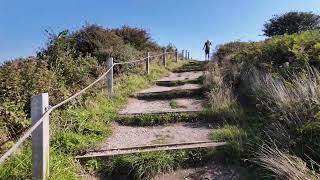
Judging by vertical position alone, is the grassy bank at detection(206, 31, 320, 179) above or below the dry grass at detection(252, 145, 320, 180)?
above

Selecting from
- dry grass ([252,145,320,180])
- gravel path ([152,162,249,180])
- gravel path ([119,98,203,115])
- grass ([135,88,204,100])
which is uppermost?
grass ([135,88,204,100])

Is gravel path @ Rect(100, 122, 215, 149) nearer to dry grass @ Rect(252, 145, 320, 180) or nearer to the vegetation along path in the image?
the vegetation along path

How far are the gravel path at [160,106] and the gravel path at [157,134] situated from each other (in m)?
0.91

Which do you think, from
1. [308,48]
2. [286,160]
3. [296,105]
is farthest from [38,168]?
[308,48]

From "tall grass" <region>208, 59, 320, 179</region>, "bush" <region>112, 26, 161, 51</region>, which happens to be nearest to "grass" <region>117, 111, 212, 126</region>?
"tall grass" <region>208, 59, 320, 179</region>

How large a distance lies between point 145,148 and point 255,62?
5.35m

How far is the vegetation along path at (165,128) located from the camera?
6.48 metres

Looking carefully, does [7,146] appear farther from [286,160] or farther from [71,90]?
[286,160]

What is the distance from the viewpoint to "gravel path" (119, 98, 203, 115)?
9.61 meters

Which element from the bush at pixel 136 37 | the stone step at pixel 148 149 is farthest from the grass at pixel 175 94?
the bush at pixel 136 37

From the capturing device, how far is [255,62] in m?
11.3

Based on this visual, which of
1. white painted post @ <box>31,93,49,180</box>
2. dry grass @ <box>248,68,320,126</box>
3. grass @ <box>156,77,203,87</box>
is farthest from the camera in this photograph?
grass @ <box>156,77,203,87</box>

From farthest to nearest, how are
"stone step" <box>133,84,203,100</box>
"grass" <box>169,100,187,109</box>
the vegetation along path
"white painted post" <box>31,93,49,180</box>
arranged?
"stone step" <box>133,84,203,100</box>
"grass" <box>169,100,187,109</box>
the vegetation along path
"white painted post" <box>31,93,49,180</box>

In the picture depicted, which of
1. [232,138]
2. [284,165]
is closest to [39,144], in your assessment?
[284,165]
